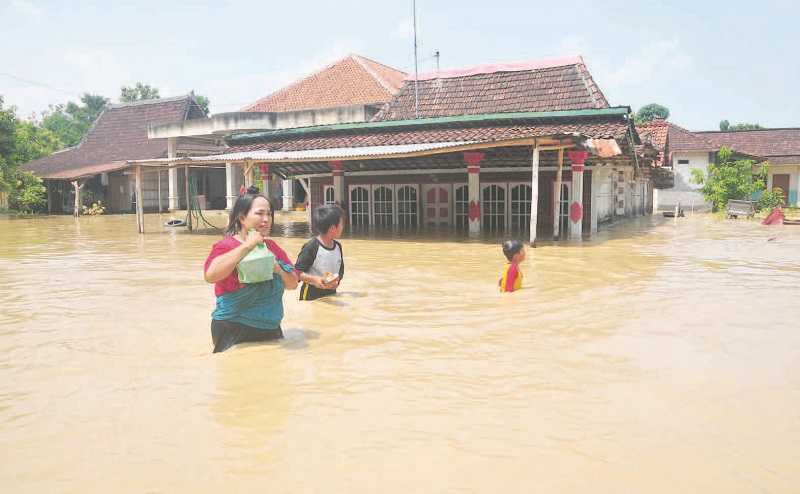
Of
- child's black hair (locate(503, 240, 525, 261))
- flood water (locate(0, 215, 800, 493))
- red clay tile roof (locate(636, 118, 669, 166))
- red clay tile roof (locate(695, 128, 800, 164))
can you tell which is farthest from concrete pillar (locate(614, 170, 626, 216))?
child's black hair (locate(503, 240, 525, 261))

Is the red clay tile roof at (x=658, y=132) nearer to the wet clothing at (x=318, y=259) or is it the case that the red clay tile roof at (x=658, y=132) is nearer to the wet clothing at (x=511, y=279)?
the wet clothing at (x=511, y=279)

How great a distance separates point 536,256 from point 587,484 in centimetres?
873

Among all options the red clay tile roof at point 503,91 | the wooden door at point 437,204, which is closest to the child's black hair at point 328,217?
the wooden door at point 437,204

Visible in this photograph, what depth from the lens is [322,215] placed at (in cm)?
555

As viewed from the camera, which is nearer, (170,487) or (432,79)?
(170,487)

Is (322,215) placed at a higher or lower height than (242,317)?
higher

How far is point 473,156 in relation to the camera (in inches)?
574

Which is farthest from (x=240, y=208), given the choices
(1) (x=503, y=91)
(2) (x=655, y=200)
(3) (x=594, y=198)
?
(2) (x=655, y=200)

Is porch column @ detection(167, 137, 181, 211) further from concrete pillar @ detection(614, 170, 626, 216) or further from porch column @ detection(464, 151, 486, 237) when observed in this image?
concrete pillar @ detection(614, 170, 626, 216)

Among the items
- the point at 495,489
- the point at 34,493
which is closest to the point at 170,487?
the point at 34,493

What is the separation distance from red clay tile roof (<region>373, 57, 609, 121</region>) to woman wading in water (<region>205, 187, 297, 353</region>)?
15088mm

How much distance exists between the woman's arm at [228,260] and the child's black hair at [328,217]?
179 centimetres

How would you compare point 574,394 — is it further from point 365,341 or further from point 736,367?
point 365,341

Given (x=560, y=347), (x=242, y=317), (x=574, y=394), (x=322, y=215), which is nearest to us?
(x=574, y=394)
